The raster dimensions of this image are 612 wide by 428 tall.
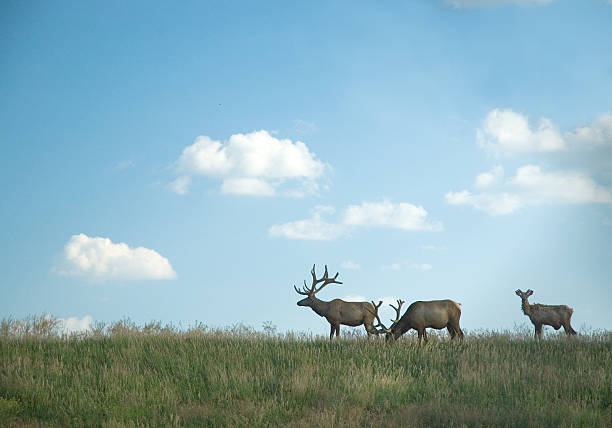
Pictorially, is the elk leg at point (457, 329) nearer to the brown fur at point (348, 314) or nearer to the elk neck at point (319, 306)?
the brown fur at point (348, 314)

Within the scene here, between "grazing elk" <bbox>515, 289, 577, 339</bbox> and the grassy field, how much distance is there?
5.66 ft

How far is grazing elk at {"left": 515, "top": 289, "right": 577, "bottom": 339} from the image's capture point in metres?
18.9

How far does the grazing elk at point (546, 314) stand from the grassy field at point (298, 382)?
1.73 meters

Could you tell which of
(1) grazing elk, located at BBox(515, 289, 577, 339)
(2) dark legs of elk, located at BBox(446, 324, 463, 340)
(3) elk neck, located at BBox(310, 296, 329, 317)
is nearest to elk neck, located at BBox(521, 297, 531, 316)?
(1) grazing elk, located at BBox(515, 289, 577, 339)

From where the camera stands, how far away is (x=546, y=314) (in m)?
18.9

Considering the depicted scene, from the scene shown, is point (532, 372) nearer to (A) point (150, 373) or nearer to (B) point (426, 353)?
(B) point (426, 353)

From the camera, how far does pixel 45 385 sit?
499 inches

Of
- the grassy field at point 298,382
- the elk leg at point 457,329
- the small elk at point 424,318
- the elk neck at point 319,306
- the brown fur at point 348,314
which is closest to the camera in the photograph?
the grassy field at point 298,382

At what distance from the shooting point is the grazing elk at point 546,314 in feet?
62.0

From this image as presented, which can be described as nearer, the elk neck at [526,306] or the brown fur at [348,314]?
the brown fur at [348,314]

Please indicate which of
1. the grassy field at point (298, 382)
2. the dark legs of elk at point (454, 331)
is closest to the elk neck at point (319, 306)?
the grassy field at point (298, 382)

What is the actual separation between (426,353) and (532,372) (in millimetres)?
2532

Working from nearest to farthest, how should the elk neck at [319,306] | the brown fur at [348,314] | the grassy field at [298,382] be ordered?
1. the grassy field at [298,382]
2. the brown fur at [348,314]
3. the elk neck at [319,306]

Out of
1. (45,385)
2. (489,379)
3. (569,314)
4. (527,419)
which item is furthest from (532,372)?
(45,385)
